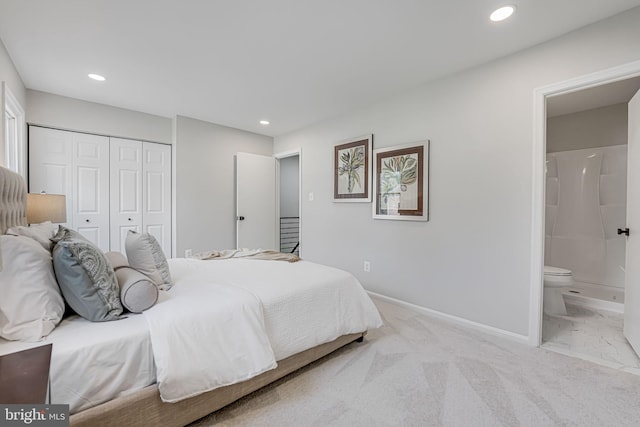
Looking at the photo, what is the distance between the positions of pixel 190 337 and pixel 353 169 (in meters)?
2.81

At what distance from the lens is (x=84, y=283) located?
129cm

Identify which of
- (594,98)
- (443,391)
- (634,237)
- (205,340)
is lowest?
(443,391)

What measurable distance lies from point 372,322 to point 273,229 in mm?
3069

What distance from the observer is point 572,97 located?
304cm

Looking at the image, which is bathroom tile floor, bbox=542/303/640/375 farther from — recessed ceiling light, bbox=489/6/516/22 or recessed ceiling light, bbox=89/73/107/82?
recessed ceiling light, bbox=89/73/107/82

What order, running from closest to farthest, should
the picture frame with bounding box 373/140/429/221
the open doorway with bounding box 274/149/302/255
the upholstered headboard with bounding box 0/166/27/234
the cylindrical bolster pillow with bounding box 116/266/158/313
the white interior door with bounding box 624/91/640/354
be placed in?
the cylindrical bolster pillow with bounding box 116/266/158/313 < the upholstered headboard with bounding box 0/166/27/234 < the white interior door with bounding box 624/91/640/354 < the picture frame with bounding box 373/140/429/221 < the open doorway with bounding box 274/149/302/255

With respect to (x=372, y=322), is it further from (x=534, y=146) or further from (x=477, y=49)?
(x=477, y=49)

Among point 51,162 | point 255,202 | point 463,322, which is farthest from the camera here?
point 255,202

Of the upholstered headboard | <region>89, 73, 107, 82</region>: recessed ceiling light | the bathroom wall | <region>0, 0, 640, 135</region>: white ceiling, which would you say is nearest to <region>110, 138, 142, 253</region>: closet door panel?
<region>0, 0, 640, 135</region>: white ceiling

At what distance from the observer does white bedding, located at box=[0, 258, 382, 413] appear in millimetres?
1112

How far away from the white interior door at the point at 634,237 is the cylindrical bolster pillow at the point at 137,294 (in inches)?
123

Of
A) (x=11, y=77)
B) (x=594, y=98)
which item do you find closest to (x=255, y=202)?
(x=11, y=77)

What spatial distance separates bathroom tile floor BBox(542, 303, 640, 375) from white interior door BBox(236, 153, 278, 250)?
12.5 feet

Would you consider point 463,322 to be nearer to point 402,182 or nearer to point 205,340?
point 402,182
